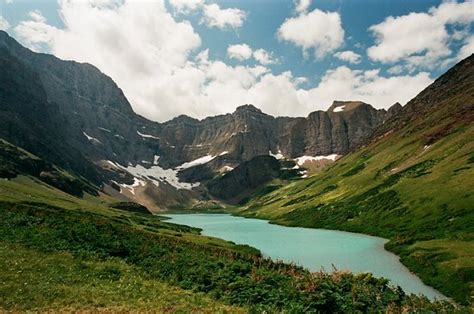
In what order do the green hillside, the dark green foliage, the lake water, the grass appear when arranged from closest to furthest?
the grass < the green hillside < the dark green foliage < the lake water

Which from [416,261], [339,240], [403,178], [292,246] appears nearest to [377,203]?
[403,178]

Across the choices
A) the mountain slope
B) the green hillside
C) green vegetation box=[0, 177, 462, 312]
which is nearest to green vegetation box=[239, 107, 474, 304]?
the mountain slope

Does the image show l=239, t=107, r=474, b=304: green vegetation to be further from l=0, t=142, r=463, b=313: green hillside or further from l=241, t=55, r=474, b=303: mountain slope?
l=0, t=142, r=463, b=313: green hillside

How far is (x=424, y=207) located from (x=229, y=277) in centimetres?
8112

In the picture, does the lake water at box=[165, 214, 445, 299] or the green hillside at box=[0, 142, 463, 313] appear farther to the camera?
the lake water at box=[165, 214, 445, 299]

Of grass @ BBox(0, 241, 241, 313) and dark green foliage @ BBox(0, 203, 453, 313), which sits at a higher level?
dark green foliage @ BBox(0, 203, 453, 313)

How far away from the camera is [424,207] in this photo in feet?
333

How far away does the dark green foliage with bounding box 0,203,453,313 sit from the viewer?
28.7 metres

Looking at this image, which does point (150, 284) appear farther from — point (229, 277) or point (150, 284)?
point (229, 277)

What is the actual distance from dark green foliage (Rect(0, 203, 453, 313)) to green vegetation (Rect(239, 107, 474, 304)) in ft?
61.4

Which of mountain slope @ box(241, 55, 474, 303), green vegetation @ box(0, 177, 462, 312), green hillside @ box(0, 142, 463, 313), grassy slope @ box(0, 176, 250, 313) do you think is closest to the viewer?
grassy slope @ box(0, 176, 250, 313)

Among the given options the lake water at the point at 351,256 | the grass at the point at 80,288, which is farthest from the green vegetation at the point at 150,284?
the lake water at the point at 351,256

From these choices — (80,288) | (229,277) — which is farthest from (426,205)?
(80,288)

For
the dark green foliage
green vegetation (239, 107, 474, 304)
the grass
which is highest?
green vegetation (239, 107, 474, 304)
